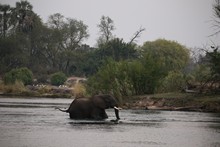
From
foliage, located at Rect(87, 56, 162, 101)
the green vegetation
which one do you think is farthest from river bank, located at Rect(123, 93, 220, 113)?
the green vegetation

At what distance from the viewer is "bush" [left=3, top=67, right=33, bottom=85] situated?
84.0 meters

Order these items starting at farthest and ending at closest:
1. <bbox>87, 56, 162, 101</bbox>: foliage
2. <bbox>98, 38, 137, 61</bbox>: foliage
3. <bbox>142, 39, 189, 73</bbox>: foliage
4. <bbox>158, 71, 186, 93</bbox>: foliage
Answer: <bbox>142, 39, 189, 73</bbox>: foliage
<bbox>98, 38, 137, 61</bbox>: foliage
<bbox>158, 71, 186, 93</bbox>: foliage
<bbox>87, 56, 162, 101</bbox>: foliage

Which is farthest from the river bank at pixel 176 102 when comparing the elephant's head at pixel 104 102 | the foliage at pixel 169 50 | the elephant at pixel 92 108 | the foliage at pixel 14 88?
the foliage at pixel 169 50

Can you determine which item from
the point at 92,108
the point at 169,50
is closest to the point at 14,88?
the point at 169,50

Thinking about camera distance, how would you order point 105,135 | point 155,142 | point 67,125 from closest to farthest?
point 155,142 < point 105,135 < point 67,125

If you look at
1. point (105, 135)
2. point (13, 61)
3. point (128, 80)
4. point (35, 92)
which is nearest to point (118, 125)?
point (105, 135)

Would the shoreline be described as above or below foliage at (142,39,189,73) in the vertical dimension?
below

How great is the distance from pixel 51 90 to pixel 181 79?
3194 centimetres

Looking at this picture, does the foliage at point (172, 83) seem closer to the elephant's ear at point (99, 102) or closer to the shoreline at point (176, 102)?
the shoreline at point (176, 102)

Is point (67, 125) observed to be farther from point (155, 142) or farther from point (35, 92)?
point (35, 92)

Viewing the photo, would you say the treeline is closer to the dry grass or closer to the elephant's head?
the dry grass

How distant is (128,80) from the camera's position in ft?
172

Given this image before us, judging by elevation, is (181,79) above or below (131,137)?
above

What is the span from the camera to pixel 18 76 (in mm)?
87750
